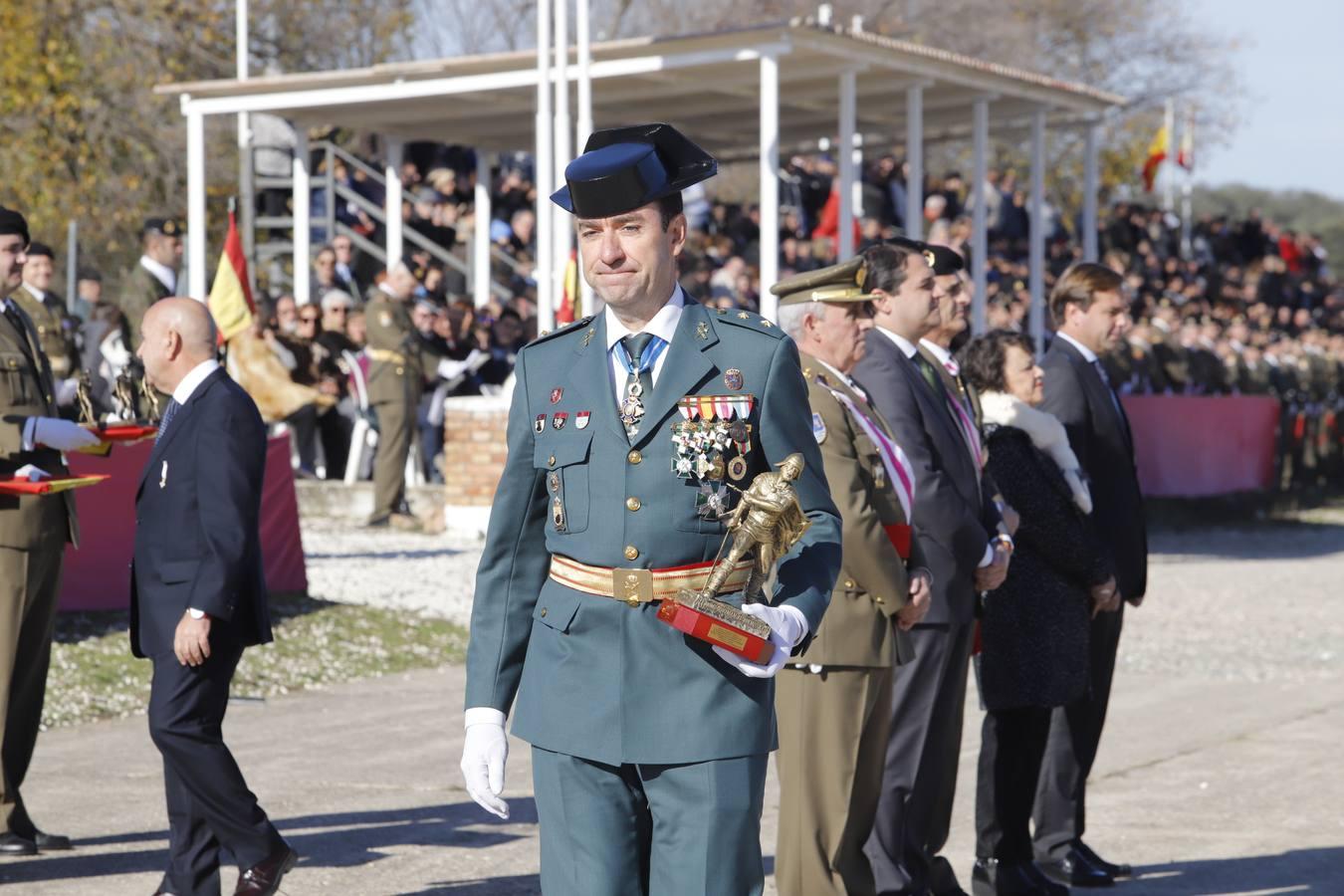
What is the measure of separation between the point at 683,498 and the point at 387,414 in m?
13.1

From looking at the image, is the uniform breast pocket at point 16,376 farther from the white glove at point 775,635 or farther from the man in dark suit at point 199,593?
the white glove at point 775,635

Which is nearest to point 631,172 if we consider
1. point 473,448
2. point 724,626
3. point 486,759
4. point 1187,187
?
point 724,626

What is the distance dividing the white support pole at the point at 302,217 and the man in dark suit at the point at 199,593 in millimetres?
14045

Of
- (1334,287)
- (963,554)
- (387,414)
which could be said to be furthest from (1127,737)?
(1334,287)

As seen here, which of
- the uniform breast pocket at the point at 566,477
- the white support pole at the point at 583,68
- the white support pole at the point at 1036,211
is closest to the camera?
the uniform breast pocket at the point at 566,477

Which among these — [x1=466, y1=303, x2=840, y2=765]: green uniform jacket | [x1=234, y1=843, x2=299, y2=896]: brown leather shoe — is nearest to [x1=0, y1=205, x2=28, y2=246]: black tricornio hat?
[x1=234, y1=843, x2=299, y2=896]: brown leather shoe

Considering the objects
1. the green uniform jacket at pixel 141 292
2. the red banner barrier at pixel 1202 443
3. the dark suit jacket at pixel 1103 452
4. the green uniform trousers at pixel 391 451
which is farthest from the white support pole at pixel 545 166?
the dark suit jacket at pixel 1103 452

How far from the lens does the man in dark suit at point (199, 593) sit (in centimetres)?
568

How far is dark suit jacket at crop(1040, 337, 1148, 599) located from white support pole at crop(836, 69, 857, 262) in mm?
9478

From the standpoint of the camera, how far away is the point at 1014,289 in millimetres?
22297

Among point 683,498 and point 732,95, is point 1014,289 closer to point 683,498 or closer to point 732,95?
point 732,95

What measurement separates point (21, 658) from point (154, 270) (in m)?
6.97

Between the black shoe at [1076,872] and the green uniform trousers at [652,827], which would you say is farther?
the black shoe at [1076,872]

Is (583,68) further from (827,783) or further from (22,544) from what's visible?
(827,783)
